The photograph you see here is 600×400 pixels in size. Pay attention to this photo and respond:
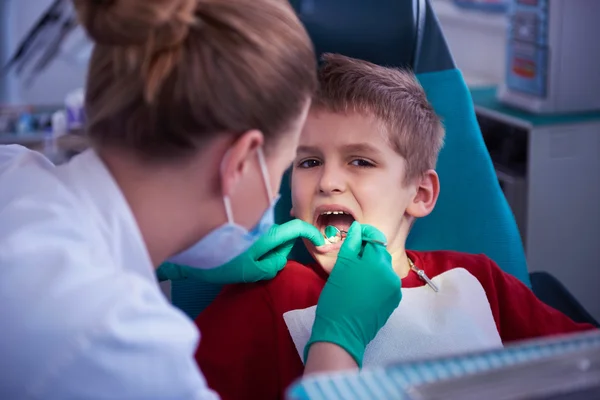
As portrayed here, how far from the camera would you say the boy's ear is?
1.41 m

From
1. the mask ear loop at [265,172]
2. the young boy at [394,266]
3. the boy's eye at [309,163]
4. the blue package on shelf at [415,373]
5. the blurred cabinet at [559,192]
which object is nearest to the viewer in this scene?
the blue package on shelf at [415,373]

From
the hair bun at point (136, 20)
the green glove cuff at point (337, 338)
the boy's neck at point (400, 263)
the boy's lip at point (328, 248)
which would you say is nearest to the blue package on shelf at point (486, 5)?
the boy's neck at point (400, 263)

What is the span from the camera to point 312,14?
4.89ft

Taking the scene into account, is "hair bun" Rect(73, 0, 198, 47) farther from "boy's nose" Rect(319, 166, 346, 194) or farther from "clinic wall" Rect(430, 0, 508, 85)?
"clinic wall" Rect(430, 0, 508, 85)

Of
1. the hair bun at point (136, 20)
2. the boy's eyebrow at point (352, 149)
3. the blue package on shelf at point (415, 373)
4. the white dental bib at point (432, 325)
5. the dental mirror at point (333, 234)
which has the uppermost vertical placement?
the hair bun at point (136, 20)

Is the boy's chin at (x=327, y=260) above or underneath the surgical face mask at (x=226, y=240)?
underneath

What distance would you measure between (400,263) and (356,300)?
0.87ft

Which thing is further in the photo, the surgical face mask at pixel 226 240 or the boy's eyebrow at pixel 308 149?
the boy's eyebrow at pixel 308 149

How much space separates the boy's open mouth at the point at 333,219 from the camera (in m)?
1.27

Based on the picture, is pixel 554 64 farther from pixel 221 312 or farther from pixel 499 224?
pixel 221 312

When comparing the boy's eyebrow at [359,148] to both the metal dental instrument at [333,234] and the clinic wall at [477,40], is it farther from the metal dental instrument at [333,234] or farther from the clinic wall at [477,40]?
the clinic wall at [477,40]

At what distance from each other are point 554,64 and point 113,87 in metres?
1.84

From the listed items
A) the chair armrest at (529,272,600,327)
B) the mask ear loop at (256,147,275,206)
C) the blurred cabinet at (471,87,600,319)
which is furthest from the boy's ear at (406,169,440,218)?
the blurred cabinet at (471,87,600,319)

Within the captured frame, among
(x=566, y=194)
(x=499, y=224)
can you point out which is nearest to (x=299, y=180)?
(x=499, y=224)
